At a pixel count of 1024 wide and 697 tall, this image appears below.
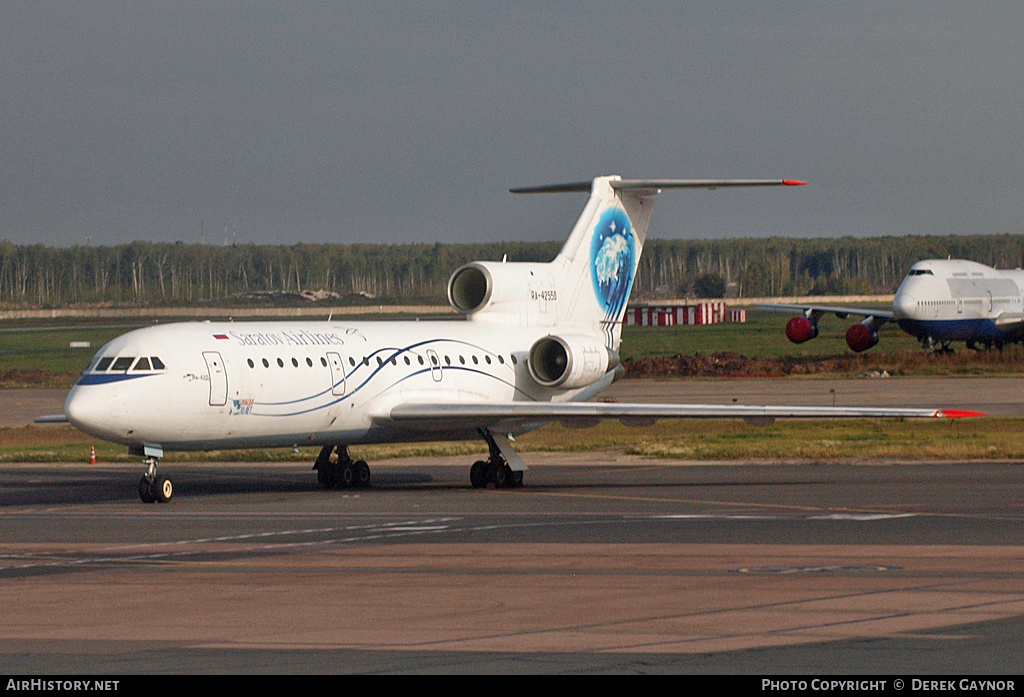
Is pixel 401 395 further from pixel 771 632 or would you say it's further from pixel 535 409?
pixel 771 632

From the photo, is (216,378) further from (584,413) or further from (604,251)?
(604,251)

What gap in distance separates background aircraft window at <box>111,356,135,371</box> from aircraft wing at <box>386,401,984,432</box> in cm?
570

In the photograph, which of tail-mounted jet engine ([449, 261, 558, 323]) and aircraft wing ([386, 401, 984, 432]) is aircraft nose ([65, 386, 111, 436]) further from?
tail-mounted jet engine ([449, 261, 558, 323])

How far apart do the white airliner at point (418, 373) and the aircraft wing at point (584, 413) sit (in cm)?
4

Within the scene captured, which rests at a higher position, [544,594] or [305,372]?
[305,372]

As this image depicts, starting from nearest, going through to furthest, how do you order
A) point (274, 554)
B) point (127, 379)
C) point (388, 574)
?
point (388, 574) < point (274, 554) < point (127, 379)

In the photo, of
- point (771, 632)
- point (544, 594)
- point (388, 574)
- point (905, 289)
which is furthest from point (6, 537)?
point (905, 289)

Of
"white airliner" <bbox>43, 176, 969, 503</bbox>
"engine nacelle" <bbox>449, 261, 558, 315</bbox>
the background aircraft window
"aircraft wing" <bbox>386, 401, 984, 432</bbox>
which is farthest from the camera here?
"engine nacelle" <bbox>449, 261, 558, 315</bbox>

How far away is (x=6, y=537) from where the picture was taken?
74.8 feet

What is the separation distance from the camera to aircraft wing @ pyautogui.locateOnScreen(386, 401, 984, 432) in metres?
29.0

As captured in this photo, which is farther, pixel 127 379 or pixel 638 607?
pixel 127 379

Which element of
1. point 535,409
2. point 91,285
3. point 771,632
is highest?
point 91,285

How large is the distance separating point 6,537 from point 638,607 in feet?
38.9

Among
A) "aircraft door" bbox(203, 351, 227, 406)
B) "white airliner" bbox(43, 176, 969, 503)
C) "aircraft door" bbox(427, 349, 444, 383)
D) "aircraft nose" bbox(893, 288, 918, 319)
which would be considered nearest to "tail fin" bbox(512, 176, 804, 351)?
"white airliner" bbox(43, 176, 969, 503)
